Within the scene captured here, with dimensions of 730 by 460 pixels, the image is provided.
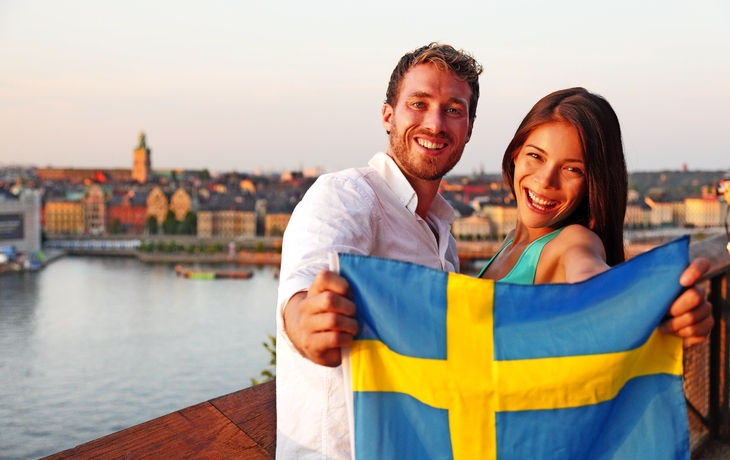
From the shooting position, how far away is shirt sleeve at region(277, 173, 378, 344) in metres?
0.58

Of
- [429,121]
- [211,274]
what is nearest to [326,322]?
[429,121]

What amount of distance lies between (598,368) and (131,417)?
15695 mm

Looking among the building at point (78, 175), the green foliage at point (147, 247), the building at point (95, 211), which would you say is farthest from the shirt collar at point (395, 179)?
the building at point (78, 175)

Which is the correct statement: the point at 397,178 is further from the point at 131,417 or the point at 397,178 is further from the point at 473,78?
Answer: the point at 131,417

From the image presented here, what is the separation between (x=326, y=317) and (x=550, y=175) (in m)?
0.26

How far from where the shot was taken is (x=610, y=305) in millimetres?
493

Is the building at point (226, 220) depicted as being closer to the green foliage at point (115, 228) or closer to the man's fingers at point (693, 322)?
the green foliage at point (115, 228)

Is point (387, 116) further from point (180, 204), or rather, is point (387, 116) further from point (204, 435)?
point (180, 204)

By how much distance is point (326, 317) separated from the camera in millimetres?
492

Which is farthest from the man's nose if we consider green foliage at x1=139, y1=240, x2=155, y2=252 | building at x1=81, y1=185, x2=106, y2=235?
building at x1=81, y1=185, x2=106, y2=235

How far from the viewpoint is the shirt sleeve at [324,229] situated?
22.7 inches

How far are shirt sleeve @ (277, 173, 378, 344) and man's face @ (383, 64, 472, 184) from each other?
90 mm

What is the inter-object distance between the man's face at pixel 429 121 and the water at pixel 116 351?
12.9m

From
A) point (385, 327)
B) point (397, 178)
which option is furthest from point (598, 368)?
point (397, 178)
